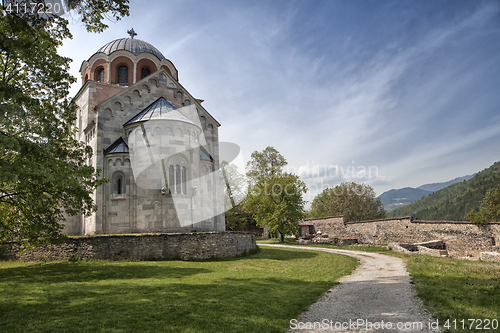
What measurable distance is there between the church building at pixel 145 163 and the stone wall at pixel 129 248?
293cm

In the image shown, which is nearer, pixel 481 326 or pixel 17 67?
pixel 481 326

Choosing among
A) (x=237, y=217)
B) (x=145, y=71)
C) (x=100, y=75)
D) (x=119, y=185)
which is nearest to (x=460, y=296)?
(x=119, y=185)

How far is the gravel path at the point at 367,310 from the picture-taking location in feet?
21.2

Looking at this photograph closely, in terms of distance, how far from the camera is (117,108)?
21.9 meters

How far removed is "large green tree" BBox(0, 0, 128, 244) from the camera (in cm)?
741

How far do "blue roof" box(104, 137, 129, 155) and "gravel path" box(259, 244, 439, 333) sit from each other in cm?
1555

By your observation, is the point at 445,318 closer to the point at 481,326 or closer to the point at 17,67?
the point at 481,326

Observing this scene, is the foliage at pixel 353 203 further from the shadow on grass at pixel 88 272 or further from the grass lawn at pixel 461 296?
the shadow on grass at pixel 88 272

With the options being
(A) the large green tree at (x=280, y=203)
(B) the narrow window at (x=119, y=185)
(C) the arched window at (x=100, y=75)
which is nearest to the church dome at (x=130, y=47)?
(C) the arched window at (x=100, y=75)

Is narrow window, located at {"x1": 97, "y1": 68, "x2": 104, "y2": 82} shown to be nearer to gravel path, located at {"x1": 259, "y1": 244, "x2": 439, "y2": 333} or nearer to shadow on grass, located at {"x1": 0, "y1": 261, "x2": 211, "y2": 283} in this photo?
shadow on grass, located at {"x1": 0, "y1": 261, "x2": 211, "y2": 283}

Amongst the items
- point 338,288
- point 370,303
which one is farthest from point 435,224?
point 370,303

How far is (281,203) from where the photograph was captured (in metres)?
30.6

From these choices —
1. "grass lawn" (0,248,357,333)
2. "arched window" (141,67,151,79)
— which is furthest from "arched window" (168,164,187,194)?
"arched window" (141,67,151,79)

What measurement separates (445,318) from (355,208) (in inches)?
1863
